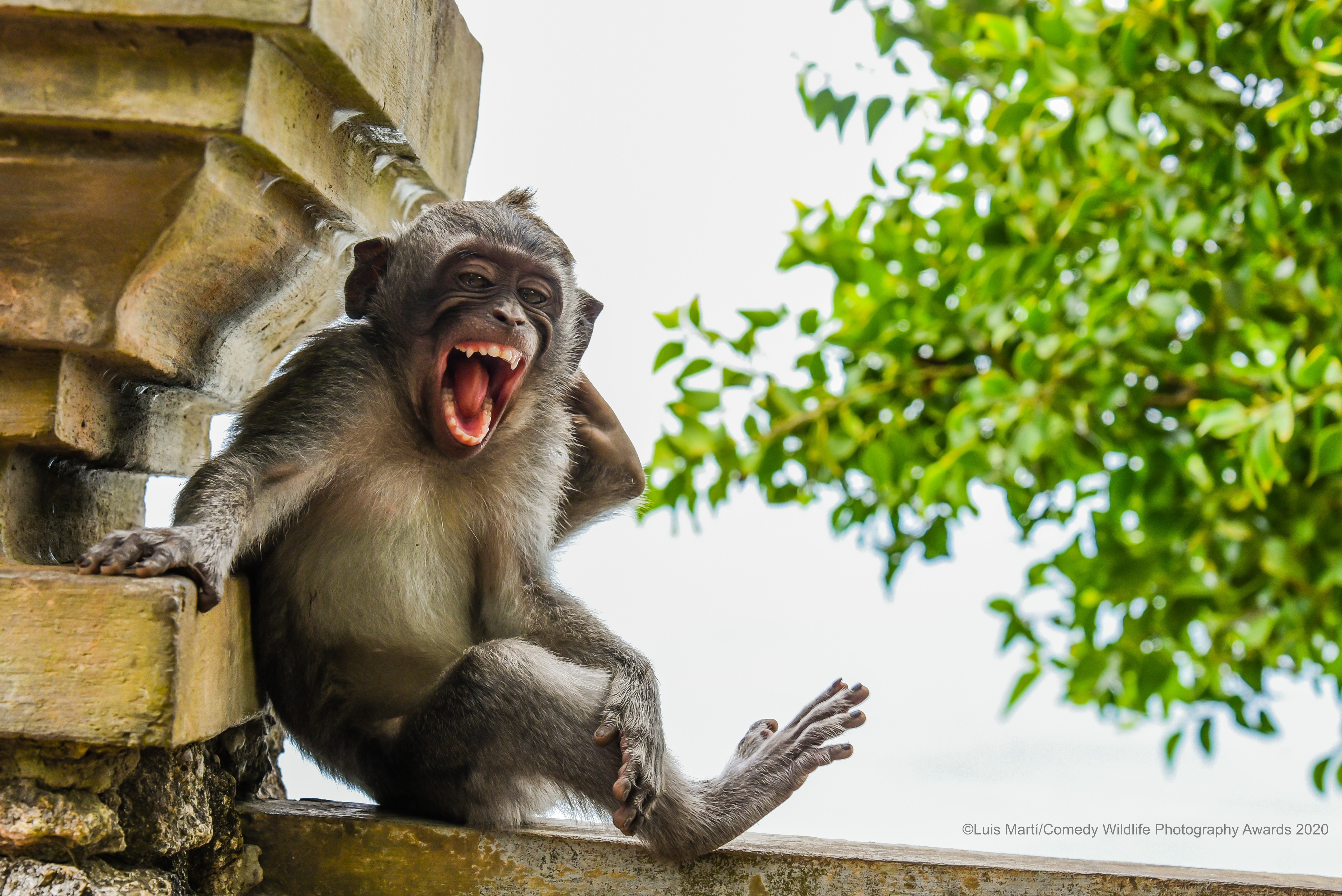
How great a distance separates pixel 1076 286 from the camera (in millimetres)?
2668

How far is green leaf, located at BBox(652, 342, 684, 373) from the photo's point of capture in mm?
2332

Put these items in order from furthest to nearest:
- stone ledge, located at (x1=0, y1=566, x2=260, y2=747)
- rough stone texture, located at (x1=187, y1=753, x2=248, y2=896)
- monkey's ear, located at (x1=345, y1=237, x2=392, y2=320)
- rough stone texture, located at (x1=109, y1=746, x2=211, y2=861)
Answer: monkey's ear, located at (x1=345, y1=237, x2=392, y2=320)
rough stone texture, located at (x1=187, y1=753, x2=248, y2=896)
rough stone texture, located at (x1=109, y1=746, x2=211, y2=861)
stone ledge, located at (x1=0, y1=566, x2=260, y2=747)

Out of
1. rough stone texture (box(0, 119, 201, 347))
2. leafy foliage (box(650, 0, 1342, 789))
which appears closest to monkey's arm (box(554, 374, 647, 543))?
leafy foliage (box(650, 0, 1342, 789))

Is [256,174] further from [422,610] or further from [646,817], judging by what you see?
[646,817]

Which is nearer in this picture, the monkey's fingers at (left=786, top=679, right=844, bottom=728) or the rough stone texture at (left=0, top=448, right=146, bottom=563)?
the rough stone texture at (left=0, top=448, right=146, bottom=563)

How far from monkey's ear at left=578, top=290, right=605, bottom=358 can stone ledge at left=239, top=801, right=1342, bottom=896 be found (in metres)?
1.12

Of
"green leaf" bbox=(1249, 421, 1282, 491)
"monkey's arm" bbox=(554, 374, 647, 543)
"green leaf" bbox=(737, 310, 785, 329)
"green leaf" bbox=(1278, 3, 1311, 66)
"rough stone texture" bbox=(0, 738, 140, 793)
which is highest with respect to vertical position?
"green leaf" bbox=(1278, 3, 1311, 66)

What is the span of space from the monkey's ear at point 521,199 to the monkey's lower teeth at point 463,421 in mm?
529

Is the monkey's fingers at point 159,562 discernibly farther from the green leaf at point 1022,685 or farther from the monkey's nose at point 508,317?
the green leaf at point 1022,685

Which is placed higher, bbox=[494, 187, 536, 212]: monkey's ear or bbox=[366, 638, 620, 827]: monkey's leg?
bbox=[494, 187, 536, 212]: monkey's ear

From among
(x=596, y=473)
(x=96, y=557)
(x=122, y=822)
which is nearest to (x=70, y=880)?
(x=122, y=822)

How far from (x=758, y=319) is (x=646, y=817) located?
1120 mm

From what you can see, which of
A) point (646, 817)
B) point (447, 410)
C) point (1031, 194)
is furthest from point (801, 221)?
point (646, 817)

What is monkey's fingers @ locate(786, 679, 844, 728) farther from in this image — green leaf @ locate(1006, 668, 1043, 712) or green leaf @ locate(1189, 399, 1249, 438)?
green leaf @ locate(1189, 399, 1249, 438)
